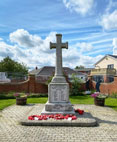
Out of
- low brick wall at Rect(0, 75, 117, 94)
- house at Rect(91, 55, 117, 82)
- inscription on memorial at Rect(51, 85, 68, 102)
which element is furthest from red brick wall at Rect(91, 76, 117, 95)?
house at Rect(91, 55, 117, 82)

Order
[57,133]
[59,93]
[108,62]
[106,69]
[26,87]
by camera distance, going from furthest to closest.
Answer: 1. [108,62]
2. [106,69]
3. [26,87]
4. [59,93]
5. [57,133]

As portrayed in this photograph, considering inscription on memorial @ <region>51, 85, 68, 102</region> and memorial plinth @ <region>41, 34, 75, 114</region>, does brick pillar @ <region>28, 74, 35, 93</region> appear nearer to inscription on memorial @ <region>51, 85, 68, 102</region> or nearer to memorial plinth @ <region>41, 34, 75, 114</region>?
memorial plinth @ <region>41, 34, 75, 114</region>

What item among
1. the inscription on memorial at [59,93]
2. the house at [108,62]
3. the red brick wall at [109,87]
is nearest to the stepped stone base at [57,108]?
the inscription on memorial at [59,93]

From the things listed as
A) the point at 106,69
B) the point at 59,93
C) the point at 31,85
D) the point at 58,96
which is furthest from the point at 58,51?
the point at 106,69

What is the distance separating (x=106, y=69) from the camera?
28297 millimetres

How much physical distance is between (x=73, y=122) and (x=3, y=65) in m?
34.7

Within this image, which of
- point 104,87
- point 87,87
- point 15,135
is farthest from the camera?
point 87,87

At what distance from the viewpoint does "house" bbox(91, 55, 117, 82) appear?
89.7ft

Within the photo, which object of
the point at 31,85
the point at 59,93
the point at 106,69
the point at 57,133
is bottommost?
the point at 57,133

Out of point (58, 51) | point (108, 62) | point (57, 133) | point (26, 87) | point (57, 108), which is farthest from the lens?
point (108, 62)

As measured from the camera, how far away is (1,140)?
4062 millimetres

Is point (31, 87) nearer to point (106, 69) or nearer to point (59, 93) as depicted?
point (59, 93)

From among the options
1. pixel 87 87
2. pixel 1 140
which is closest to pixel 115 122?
pixel 1 140

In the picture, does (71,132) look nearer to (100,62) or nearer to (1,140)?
(1,140)
